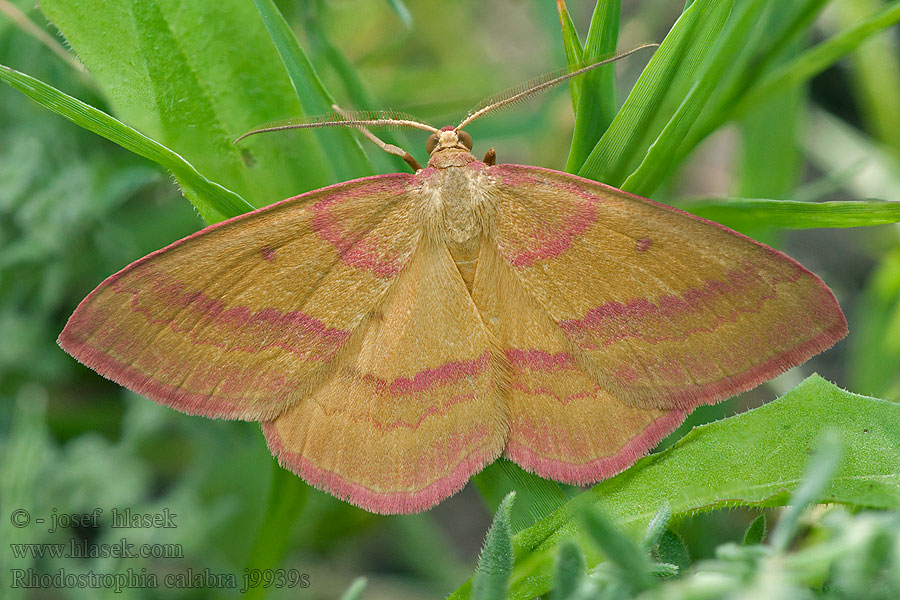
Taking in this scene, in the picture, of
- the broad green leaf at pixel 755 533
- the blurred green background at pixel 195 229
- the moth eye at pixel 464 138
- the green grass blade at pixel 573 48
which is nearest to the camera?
the broad green leaf at pixel 755 533

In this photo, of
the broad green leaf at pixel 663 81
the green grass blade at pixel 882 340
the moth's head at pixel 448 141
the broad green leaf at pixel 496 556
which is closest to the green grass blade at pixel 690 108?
the broad green leaf at pixel 663 81

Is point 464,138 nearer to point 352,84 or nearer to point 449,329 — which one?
point 352,84

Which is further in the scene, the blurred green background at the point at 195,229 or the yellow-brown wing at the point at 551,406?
the blurred green background at the point at 195,229

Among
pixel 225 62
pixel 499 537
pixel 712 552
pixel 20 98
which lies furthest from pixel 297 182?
pixel 712 552

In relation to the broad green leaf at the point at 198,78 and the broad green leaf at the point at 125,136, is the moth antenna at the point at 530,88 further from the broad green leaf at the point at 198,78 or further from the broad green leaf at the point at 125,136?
the broad green leaf at the point at 125,136

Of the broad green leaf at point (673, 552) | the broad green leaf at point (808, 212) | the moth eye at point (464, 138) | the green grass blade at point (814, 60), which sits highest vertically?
the green grass blade at point (814, 60)
